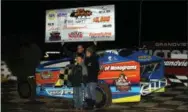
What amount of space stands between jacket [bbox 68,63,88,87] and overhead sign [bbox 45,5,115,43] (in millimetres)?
1774

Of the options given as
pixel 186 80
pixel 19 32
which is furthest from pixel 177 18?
pixel 19 32

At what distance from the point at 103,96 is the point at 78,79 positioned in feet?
2.53

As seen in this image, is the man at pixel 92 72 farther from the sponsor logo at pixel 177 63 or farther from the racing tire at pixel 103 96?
the sponsor logo at pixel 177 63

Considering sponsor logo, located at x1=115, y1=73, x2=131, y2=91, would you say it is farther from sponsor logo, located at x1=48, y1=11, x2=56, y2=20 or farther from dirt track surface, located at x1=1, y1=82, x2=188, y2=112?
sponsor logo, located at x1=48, y1=11, x2=56, y2=20

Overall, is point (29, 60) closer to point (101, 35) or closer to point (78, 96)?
point (101, 35)

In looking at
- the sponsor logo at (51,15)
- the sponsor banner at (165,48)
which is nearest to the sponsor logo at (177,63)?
the sponsor banner at (165,48)

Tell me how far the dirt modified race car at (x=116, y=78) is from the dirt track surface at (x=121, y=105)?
0.82ft

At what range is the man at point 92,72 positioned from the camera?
7.73 meters

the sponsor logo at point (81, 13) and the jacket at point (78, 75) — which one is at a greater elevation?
the sponsor logo at point (81, 13)

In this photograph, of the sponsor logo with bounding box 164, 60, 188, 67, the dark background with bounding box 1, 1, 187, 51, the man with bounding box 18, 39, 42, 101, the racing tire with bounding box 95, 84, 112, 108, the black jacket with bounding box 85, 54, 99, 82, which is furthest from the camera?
the dark background with bounding box 1, 1, 187, 51

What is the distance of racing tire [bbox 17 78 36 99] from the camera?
9331mm

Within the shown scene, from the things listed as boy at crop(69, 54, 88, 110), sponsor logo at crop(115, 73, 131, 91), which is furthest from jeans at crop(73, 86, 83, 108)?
sponsor logo at crop(115, 73, 131, 91)

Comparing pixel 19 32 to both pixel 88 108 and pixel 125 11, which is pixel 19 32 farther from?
pixel 88 108

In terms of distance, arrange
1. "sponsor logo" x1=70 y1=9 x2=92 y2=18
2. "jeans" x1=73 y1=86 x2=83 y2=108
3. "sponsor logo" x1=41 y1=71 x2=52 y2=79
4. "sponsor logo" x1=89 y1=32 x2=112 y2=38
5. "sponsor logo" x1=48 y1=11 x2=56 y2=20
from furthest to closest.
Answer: "sponsor logo" x1=48 y1=11 x2=56 y2=20 → "sponsor logo" x1=70 y1=9 x2=92 y2=18 → "sponsor logo" x1=89 y1=32 x2=112 y2=38 → "sponsor logo" x1=41 y1=71 x2=52 y2=79 → "jeans" x1=73 y1=86 x2=83 y2=108
